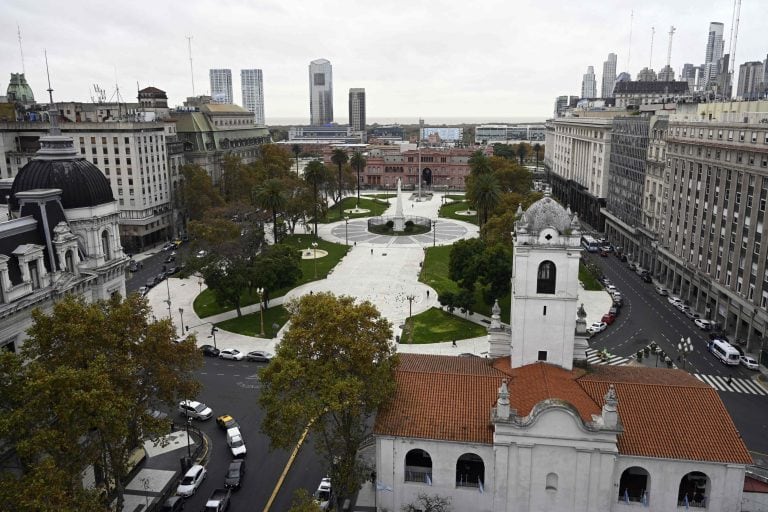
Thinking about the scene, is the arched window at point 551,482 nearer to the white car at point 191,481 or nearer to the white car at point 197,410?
the white car at point 191,481

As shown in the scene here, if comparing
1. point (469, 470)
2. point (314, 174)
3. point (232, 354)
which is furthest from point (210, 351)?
point (314, 174)

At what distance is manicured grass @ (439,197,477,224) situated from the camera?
142000 mm

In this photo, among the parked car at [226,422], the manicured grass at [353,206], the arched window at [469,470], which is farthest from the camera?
the manicured grass at [353,206]

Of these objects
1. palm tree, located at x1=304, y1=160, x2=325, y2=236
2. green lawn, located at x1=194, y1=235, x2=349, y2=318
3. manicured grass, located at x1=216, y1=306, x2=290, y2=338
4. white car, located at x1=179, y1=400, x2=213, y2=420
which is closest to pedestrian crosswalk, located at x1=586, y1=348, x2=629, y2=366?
manicured grass, located at x1=216, y1=306, x2=290, y2=338

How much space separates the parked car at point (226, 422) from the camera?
4866cm

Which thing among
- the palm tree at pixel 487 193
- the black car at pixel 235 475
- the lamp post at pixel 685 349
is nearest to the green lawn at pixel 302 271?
the palm tree at pixel 487 193

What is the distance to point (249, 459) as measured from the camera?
147 ft

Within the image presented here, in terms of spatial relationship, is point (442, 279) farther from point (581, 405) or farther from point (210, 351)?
point (581, 405)

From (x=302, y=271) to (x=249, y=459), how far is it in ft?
156

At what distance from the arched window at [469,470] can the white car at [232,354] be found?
32717 mm

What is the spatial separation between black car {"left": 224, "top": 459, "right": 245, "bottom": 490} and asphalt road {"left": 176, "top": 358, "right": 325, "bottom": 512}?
0.46 meters

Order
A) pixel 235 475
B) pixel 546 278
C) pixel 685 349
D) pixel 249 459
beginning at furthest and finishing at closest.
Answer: pixel 685 349 < pixel 249 459 < pixel 235 475 < pixel 546 278

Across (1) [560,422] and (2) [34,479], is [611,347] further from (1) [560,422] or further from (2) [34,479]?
(2) [34,479]

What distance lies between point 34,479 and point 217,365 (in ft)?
116
